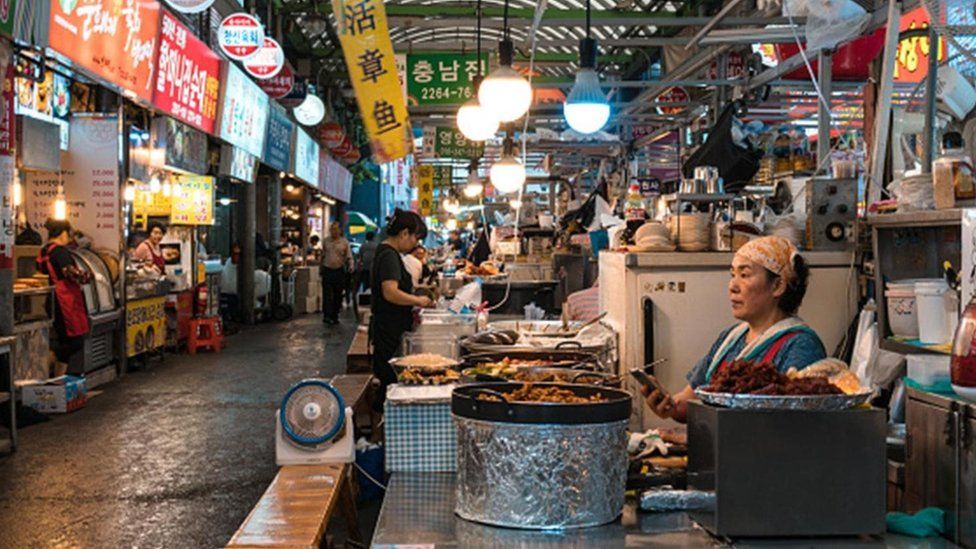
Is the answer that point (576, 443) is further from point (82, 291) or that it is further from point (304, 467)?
point (82, 291)

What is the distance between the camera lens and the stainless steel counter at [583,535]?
273 cm

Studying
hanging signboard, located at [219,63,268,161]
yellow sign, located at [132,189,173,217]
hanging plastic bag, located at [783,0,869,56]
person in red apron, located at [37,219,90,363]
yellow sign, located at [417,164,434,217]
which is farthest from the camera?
yellow sign, located at [417,164,434,217]

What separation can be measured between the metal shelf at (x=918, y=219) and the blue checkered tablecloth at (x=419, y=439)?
80.3 inches

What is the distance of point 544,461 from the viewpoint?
277 cm

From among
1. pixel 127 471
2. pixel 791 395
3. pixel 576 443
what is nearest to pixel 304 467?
pixel 576 443

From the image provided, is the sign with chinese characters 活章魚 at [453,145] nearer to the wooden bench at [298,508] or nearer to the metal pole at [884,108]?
the wooden bench at [298,508]

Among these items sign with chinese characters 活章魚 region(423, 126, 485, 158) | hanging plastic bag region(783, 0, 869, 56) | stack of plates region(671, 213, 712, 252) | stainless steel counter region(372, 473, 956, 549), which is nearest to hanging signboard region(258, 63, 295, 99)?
sign with chinese characters 活章魚 region(423, 126, 485, 158)

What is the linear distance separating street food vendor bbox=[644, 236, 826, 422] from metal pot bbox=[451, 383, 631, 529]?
1.00 metres

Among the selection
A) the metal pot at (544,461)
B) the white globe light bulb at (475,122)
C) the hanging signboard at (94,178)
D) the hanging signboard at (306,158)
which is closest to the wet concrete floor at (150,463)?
the hanging signboard at (94,178)

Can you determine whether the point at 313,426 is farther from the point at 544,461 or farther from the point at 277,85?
the point at 277,85

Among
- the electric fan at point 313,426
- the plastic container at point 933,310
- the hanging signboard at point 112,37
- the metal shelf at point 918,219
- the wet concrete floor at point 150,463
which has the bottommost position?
the wet concrete floor at point 150,463

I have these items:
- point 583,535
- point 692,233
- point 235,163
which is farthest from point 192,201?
point 583,535

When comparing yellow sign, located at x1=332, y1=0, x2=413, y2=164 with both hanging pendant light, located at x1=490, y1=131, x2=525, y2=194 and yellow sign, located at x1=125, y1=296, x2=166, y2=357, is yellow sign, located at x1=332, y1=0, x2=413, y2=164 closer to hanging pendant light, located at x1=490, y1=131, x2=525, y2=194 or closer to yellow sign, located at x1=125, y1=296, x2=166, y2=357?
hanging pendant light, located at x1=490, y1=131, x2=525, y2=194

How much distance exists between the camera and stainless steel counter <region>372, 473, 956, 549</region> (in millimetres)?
2727
